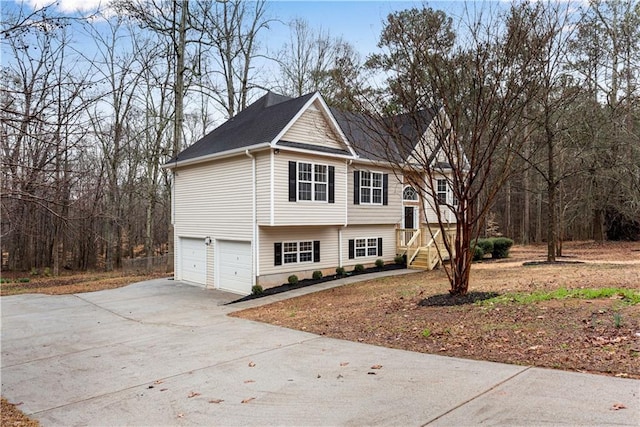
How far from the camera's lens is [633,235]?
2719cm

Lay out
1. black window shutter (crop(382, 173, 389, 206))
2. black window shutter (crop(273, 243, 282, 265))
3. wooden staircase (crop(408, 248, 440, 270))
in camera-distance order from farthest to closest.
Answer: black window shutter (crop(382, 173, 389, 206)) → wooden staircase (crop(408, 248, 440, 270)) → black window shutter (crop(273, 243, 282, 265))

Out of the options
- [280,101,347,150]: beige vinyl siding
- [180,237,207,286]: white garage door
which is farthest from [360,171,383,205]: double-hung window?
[180,237,207,286]: white garage door

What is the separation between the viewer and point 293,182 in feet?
49.1

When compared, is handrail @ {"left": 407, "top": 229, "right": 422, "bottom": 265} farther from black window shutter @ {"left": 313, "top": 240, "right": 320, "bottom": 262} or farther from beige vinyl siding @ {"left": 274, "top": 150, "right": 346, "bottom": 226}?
black window shutter @ {"left": 313, "top": 240, "right": 320, "bottom": 262}

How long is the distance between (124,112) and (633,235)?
109 ft

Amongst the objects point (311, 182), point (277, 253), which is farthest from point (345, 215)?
point (277, 253)

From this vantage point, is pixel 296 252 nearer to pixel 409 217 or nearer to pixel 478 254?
pixel 409 217

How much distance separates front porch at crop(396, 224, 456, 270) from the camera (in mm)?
18922

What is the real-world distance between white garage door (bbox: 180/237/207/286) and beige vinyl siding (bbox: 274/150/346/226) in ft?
15.2

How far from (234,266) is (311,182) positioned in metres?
4.29

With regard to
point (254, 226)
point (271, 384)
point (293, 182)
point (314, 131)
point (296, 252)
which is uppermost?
point (314, 131)

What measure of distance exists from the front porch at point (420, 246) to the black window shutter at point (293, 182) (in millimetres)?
6596

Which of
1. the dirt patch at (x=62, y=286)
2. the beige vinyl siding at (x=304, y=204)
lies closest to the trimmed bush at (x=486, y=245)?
the beige vinyl siding at (x=304, y=204)

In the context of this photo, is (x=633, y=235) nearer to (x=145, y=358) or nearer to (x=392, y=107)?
(x=392, y=107)
